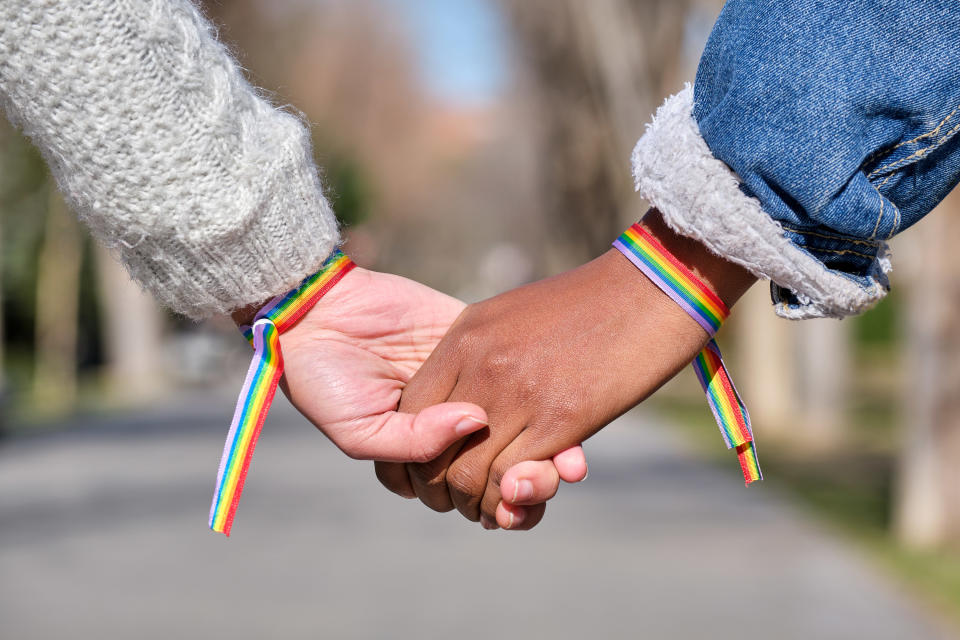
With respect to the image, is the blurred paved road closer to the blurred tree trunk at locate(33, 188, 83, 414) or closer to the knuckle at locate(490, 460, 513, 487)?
the knuckle at locate(490, 460, 513, 487)

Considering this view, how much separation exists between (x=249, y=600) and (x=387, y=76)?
41383 millimetres

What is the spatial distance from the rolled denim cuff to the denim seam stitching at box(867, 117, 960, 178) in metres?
0.12

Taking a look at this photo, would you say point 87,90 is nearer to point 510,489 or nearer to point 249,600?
point 510,489

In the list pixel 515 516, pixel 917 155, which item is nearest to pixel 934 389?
pixel 515 516

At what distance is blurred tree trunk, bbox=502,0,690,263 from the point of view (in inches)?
611

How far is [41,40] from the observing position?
1.83 meters

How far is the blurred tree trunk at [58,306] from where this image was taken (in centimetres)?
1911

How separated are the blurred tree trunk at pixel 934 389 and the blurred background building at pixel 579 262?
14 millimetres

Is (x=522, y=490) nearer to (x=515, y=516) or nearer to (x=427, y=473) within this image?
(x=515, y=516)

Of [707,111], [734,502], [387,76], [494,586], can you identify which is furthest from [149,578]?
[387,76]

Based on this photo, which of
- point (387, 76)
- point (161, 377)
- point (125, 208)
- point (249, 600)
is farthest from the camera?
point (387, 76)

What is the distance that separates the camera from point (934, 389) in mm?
7582

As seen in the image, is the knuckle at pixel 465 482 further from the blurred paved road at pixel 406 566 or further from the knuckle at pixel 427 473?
the blurred paved road at pixel 406 566

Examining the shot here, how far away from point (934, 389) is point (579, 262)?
57.3ft
